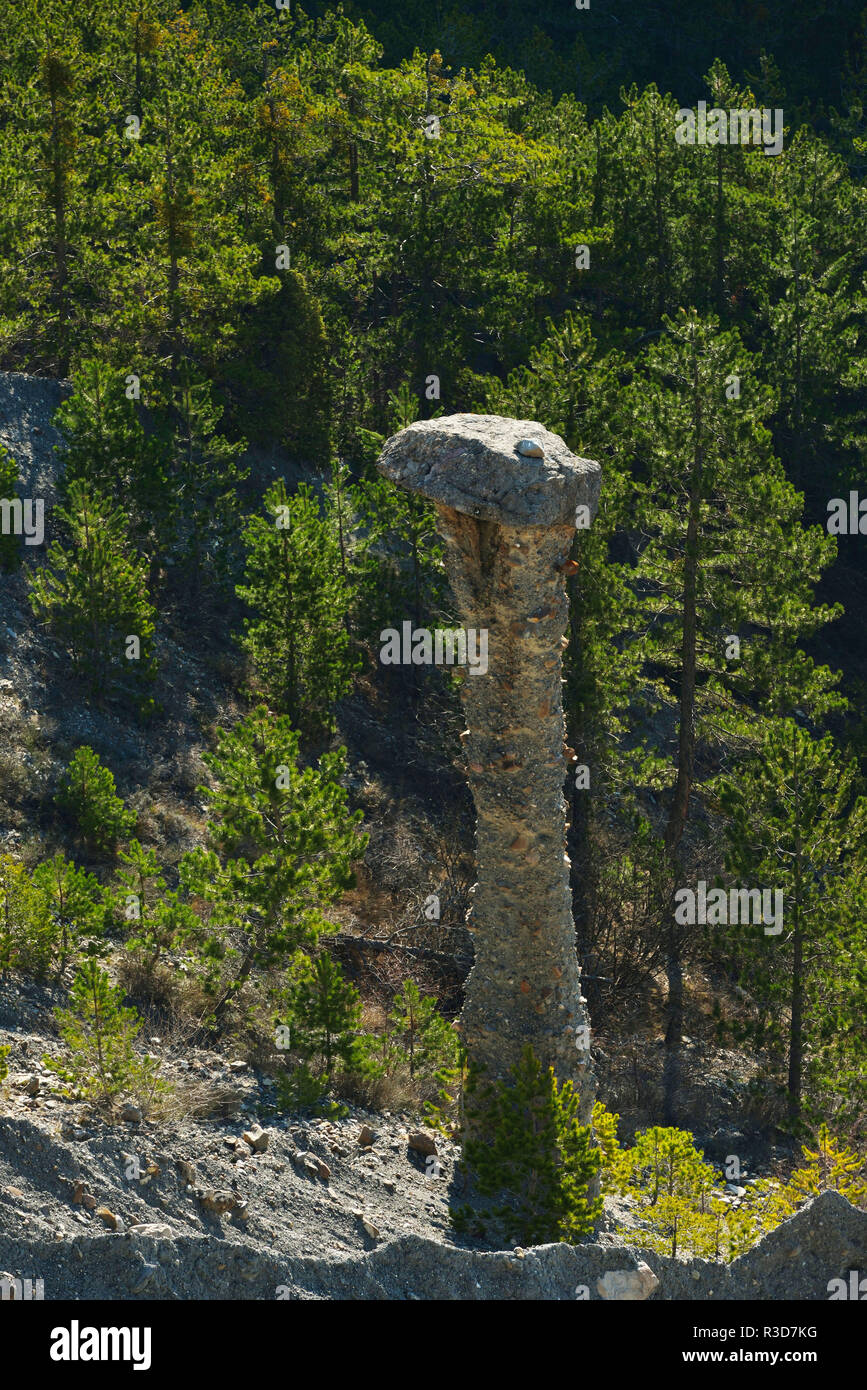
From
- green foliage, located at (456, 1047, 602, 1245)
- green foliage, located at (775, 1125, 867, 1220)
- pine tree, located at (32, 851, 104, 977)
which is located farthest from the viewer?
pine tree, located at (32, 851, 104, 977)

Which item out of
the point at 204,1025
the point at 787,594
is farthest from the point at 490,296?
the point at 204,1025

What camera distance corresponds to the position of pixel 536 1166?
40.0 feet

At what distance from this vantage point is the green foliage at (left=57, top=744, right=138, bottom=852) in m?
18.3

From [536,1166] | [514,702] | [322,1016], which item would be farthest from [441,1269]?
[514,702]

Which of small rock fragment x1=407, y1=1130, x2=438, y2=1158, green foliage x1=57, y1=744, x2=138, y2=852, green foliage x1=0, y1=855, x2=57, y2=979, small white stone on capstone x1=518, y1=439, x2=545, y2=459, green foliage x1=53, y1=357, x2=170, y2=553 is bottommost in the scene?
small rock fragment x1=407, y1=1130, x2=438, y2=1158

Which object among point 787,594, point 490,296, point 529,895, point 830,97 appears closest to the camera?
point 529,895

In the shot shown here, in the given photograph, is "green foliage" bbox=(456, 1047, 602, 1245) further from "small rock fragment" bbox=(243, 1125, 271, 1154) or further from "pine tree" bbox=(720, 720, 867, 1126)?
"pine tree" bbox=(720, 720, 867, 1126)

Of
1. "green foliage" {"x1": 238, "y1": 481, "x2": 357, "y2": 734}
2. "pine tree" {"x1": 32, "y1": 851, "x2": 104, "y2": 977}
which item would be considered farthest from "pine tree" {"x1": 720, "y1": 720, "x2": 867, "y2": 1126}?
"pine tree" {"x1": 32, "y1": 851, "x2": 104, "y2": 977}

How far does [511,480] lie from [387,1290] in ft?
18.9

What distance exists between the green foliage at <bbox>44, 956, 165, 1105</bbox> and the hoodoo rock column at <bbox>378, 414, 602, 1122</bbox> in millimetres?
2908

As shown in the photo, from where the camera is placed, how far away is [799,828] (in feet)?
59.7

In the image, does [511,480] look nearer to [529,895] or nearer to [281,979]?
[529,895]

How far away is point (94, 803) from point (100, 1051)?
6.50 metres

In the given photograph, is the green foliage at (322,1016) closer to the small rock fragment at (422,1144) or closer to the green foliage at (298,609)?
the small rock fragment at (422,1144)
